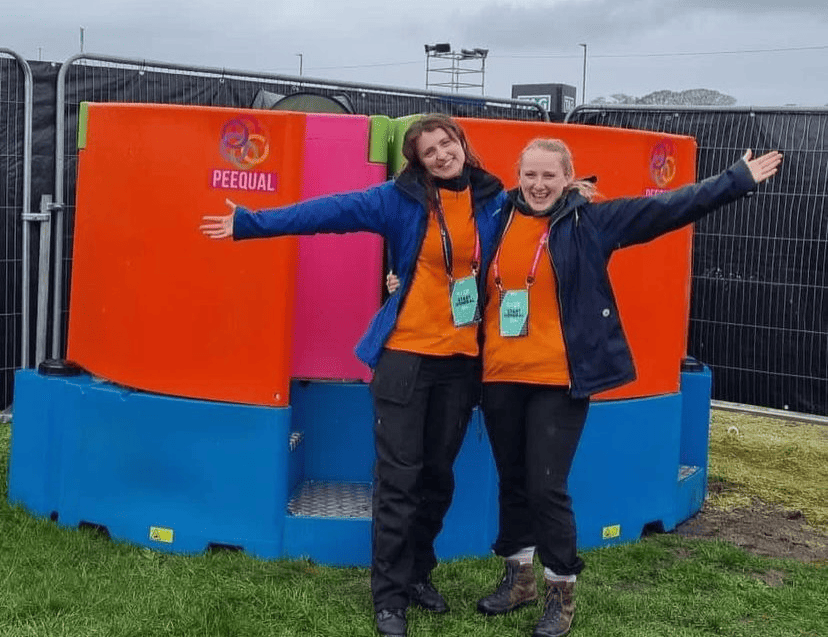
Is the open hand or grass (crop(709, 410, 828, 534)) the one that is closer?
the open hand

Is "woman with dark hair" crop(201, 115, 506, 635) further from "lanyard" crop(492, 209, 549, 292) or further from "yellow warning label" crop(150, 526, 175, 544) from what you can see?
"yellow warning label" crop(150, 526, 175, 544)

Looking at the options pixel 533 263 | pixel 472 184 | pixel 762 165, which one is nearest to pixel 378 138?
pixel 472 184

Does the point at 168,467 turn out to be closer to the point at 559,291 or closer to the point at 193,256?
the point at 193,256

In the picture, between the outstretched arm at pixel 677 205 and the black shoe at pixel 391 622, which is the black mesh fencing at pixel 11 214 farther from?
the outstretched arm at pixel 677 205

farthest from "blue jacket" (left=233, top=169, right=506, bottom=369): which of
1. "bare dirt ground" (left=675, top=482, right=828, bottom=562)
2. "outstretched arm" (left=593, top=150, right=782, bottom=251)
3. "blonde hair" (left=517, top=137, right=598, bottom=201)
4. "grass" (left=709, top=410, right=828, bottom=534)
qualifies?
"grass" (left=709, top=410, right=828, bottom=534)

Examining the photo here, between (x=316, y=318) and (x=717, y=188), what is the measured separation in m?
1.84

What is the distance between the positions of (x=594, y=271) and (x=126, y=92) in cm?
519

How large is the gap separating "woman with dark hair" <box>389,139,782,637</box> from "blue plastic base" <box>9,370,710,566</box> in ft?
2.80

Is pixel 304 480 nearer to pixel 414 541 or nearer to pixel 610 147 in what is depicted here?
pixel 414 541

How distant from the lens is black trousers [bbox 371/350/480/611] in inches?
147

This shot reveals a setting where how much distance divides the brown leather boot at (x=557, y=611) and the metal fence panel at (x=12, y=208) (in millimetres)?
4647

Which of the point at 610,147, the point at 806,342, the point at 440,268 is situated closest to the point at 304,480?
the point at 440,268

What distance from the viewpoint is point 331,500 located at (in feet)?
15.4

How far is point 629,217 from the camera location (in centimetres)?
365
